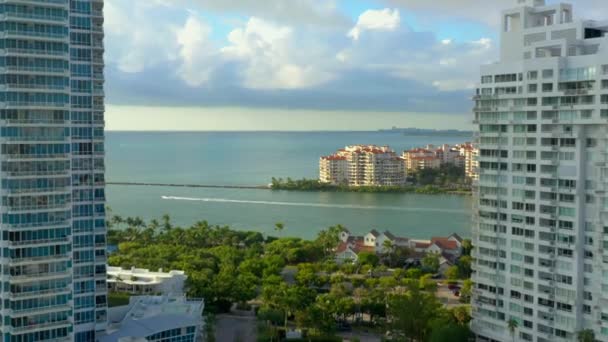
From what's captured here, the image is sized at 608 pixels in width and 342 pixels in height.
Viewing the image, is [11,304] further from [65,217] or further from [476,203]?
[476,203]

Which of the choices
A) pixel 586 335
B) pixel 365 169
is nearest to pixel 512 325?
pixel 586 335

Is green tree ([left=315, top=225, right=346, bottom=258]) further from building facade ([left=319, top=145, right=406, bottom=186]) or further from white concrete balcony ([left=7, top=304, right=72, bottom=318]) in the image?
building facade ([left=319, top=145, right=406, bottom=186])

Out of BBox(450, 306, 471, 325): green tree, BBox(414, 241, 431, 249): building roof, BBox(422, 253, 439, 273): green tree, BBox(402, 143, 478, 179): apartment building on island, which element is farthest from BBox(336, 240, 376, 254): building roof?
BBox(402, 143, 478, 179): apartment building on island

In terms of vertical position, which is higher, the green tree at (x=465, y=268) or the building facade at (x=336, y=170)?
the building facade at (x=336, y=170)

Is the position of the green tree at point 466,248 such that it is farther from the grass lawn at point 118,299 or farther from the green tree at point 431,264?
the grass lawn at point 118,299

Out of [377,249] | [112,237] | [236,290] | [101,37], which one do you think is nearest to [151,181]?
[112,237]

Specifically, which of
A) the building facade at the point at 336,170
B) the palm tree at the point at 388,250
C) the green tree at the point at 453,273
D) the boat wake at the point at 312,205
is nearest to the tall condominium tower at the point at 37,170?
the green tree at the point at 453,273

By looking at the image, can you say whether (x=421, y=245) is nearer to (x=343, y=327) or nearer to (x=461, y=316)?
(x=343, y=327)
